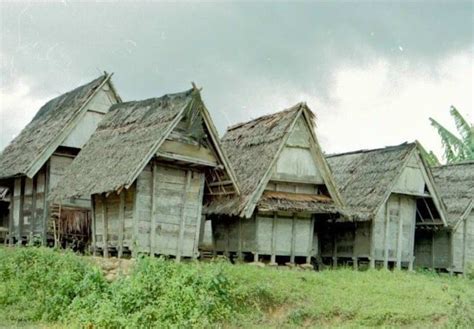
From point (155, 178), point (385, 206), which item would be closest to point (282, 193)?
point (385, 206)

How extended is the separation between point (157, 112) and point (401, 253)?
961cm

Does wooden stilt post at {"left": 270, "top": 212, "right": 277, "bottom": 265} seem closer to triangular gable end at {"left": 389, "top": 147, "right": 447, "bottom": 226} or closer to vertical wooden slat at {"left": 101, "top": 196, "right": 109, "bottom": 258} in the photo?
triangular gable end at {"left": 389, "top": 147, "right": 447, "bottom": 226}

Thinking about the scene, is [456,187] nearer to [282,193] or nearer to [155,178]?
[282,193]

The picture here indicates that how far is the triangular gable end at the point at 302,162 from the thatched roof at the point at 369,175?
1645 mm

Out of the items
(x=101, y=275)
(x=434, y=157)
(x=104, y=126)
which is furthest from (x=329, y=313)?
(x=434, y=157)

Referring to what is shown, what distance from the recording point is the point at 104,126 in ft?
62.4

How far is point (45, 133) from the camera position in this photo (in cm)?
→ 2058

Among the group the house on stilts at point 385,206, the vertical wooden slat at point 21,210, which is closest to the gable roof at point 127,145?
the vertical wooden slat at point 21,210

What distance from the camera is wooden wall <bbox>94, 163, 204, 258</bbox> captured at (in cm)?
1594

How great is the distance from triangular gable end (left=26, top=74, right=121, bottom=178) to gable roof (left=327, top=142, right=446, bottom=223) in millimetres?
7976

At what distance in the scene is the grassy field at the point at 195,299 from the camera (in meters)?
12.0

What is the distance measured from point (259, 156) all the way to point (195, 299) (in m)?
7.34

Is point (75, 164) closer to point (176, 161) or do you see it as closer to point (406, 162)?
point (176, 161)

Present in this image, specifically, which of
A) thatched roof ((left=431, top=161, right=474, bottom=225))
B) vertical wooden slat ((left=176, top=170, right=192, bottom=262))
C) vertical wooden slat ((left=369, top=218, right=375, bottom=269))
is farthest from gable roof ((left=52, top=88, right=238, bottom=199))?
thatched roof ((left=431, top=161, right=474, bottom=225))
